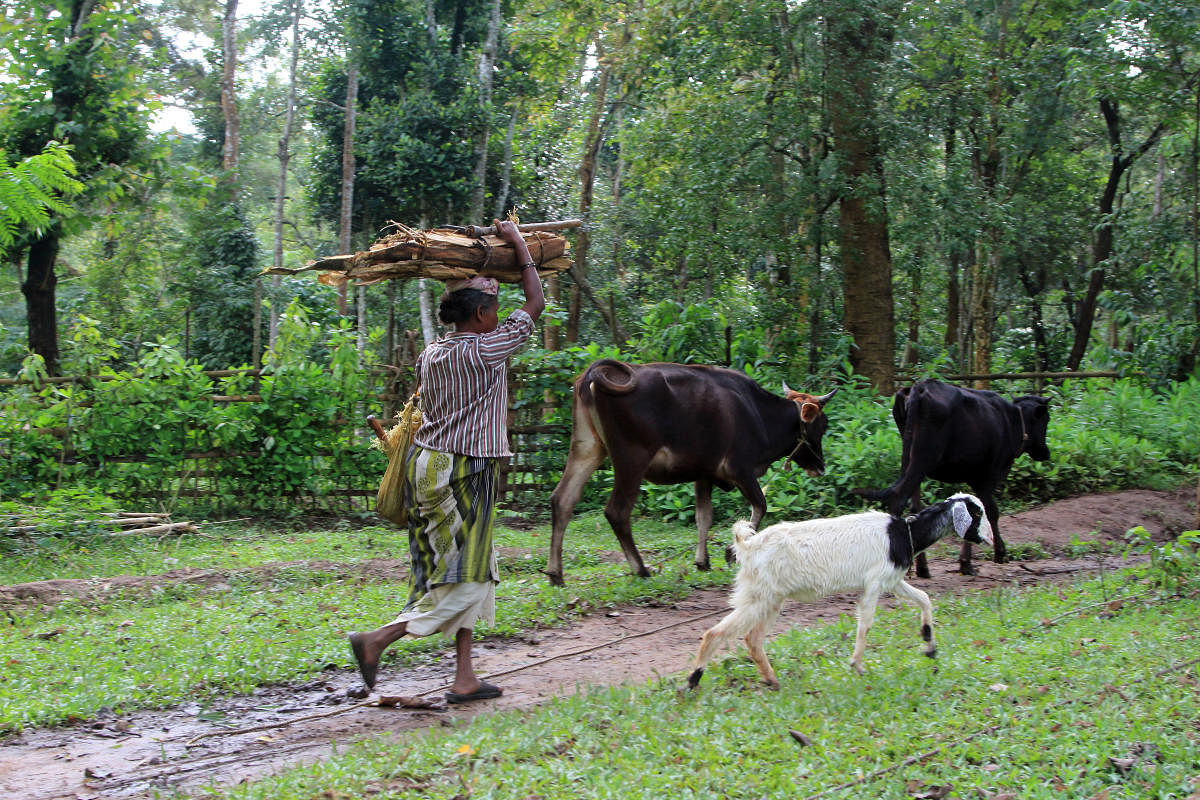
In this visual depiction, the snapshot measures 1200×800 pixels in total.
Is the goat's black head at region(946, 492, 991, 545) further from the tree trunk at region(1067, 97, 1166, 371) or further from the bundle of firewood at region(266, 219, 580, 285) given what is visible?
the tree trunk at region(1067, 97, 1166, 371)

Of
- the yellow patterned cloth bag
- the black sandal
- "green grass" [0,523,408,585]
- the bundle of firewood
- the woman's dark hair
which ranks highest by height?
the bundle of firewood

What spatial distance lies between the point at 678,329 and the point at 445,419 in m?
8.13

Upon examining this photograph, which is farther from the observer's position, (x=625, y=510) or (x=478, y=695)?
(x=625, y=510)

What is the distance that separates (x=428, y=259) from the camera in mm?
5598

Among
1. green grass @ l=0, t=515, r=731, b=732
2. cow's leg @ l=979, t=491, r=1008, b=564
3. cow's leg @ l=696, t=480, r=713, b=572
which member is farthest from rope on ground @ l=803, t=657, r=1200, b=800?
cow's leg @ l=696, t=480, r=713, b=572

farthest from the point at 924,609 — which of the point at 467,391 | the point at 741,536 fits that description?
the point at 467,391

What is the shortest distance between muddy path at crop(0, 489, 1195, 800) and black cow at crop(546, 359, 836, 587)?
1.10 meters

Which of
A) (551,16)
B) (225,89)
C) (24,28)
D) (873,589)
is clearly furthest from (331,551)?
(225,89)

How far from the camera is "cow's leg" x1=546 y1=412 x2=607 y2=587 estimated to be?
8414 millimetres

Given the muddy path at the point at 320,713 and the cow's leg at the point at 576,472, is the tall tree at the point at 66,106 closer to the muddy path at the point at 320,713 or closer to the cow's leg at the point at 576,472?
the cow's leg at the point at 576,472

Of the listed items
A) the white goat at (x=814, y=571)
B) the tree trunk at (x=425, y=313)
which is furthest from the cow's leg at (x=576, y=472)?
the tree trunk at (x=425, y=313)

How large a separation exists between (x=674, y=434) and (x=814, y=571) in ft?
11.2

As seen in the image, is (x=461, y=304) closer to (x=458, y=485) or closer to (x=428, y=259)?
(x=428, y=259)

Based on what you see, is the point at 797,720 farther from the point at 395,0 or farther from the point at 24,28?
the point at 395,0
